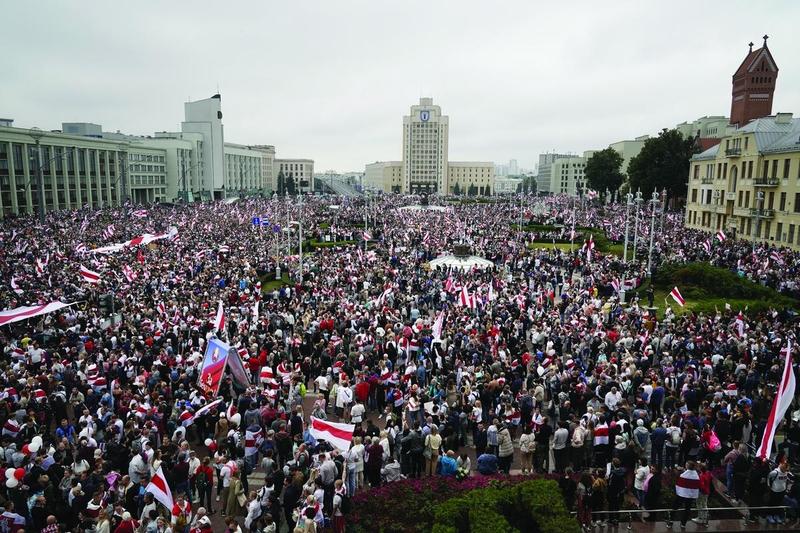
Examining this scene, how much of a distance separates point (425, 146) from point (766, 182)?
6048 inches

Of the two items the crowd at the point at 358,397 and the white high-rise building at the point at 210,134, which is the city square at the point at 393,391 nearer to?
the crowd at the point at 358,397

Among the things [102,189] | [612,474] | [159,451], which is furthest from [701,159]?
[102,189]

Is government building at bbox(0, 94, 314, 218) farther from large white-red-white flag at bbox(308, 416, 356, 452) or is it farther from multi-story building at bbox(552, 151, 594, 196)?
multi-story building at bbox(552, 151, 594, 196)

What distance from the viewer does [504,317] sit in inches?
815

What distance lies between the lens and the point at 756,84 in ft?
216

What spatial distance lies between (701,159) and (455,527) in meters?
57.6

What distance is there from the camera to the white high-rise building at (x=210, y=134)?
383 ft

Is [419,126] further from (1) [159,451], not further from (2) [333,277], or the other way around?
(1) [159,451]

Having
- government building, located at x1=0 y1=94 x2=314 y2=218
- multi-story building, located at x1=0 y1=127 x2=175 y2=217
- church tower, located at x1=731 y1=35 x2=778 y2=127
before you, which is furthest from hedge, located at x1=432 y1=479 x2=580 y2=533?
church tower, located at x1=731 y1=35 x2=778 y2=127

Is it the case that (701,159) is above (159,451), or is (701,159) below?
above

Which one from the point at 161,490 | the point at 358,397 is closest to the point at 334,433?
the point at 161,490

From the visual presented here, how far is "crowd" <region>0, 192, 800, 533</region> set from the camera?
32.1 ft

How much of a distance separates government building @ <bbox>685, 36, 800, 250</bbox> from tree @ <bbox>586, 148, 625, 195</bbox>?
99.0ft

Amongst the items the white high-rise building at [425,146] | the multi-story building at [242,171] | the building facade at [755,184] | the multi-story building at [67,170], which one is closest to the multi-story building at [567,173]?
the white high-rise building at [425,146]
